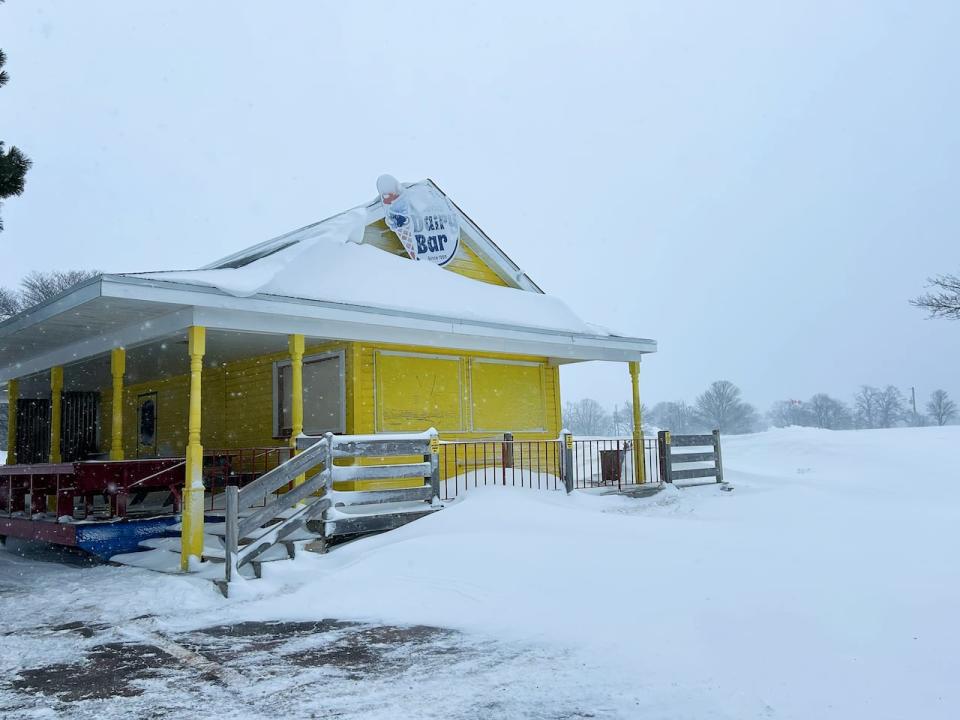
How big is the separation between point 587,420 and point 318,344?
116 metres

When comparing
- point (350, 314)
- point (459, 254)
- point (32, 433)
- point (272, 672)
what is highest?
point (459, 254)

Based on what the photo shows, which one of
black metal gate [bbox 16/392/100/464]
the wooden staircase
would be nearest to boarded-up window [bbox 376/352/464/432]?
the wooden staircase

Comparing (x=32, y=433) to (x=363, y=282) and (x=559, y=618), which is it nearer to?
(x=363, y=282)

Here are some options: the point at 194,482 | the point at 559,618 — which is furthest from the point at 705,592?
the point at 194,482

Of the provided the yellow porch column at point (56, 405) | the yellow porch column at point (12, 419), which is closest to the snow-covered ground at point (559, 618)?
the yellow porch column at point (56, 405)

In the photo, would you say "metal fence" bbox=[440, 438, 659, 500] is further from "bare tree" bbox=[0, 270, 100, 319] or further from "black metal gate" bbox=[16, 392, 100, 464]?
"bare tree" bbox=[0, 270, 100, 319]

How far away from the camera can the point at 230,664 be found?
571 centimetres

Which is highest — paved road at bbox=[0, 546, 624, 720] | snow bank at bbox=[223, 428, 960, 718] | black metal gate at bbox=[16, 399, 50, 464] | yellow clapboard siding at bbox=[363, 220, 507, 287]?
yellow clapboard siding at bbox=[363, 220, 507, 287]

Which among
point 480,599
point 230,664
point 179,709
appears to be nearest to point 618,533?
point 480,599

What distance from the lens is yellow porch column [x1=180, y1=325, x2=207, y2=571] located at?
975 cm

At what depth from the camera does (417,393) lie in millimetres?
14406

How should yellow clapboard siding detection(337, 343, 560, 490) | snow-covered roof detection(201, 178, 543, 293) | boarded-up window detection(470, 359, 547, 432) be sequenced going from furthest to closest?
boarded-up window detection(470, 359, 547, 432) < snow-covered roof detection(201, 178, 543, 293) < yellow clapboard siding detection(337, 343, 560, 490)

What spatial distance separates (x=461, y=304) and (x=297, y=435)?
4.62 metres

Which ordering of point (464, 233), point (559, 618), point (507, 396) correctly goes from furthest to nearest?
point (464, 233) < point (507, 396) < point (559, 618)
